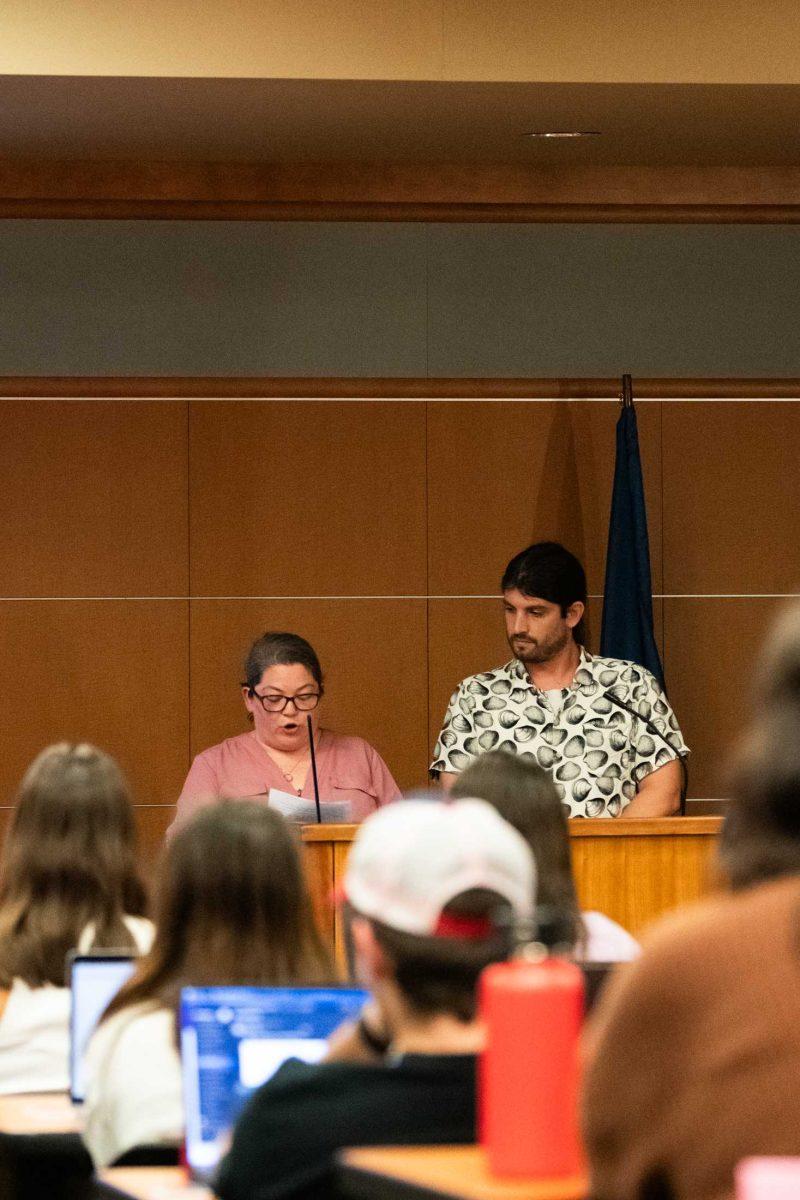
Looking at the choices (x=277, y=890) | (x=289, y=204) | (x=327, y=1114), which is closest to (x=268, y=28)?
(x=289, y=204)

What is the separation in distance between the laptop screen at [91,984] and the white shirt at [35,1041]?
326 mm

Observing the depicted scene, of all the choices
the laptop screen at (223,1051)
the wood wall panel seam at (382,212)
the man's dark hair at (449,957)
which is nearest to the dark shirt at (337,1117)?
the man's dark hair at (449,957)

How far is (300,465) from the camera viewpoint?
22.1ft

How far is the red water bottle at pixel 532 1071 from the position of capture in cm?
169

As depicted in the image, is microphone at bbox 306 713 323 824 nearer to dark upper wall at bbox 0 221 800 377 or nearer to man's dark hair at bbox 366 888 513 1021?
dark upper wall at bbox 0 221 800 377

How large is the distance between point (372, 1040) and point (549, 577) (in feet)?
10.8

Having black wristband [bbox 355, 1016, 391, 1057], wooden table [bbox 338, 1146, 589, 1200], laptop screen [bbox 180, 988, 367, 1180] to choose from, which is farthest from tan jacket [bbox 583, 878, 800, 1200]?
laptop screen [bbox 180, 988, 367, 1180]

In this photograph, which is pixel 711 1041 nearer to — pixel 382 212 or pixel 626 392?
pixel 626 392

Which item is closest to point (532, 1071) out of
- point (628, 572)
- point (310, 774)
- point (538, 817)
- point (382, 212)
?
point (538, 817)

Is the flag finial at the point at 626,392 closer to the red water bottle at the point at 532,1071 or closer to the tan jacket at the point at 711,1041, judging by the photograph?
the red water bottle at the point at 532,1071

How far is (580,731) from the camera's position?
516 centimetres

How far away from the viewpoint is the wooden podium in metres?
4.79

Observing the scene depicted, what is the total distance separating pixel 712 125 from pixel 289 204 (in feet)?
4.93

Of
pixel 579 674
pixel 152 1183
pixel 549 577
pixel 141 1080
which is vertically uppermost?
pixel 549 577
